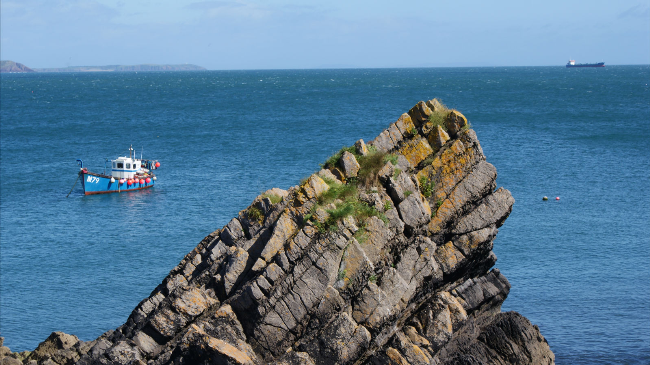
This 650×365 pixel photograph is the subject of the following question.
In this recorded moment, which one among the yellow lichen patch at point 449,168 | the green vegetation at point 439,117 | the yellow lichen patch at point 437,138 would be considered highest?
the green vegetation at point 439,117

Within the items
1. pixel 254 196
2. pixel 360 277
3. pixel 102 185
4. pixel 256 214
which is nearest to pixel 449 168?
pixel 360 277

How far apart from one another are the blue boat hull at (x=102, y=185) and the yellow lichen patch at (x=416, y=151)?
52.9 m

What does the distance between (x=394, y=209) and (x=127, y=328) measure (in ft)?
29.5

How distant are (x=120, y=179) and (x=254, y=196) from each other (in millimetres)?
18090

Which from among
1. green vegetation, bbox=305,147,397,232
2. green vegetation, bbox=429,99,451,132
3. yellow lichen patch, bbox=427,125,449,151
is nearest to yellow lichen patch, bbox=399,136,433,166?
yellow lichen patch, bbox=427,125,449,151

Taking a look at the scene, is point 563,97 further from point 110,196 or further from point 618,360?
point 618,360

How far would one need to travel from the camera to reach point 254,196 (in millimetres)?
63188

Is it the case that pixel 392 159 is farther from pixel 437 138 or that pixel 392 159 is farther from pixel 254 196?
pixel 254 196

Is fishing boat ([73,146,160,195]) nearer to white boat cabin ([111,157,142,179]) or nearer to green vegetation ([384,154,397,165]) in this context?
white boat cabin ([111,157,142,179])

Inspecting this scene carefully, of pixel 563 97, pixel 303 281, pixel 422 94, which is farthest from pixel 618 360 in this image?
pixel 422 94

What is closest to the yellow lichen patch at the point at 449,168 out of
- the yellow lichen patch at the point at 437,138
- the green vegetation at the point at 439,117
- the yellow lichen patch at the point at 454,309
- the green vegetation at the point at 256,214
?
the yellow lichen patch at the point at 437,138

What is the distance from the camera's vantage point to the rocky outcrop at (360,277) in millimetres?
18453

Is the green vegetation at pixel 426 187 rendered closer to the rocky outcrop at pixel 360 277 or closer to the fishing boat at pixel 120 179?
the rocky outcrop at pixel 360 277

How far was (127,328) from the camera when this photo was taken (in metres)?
21.3
